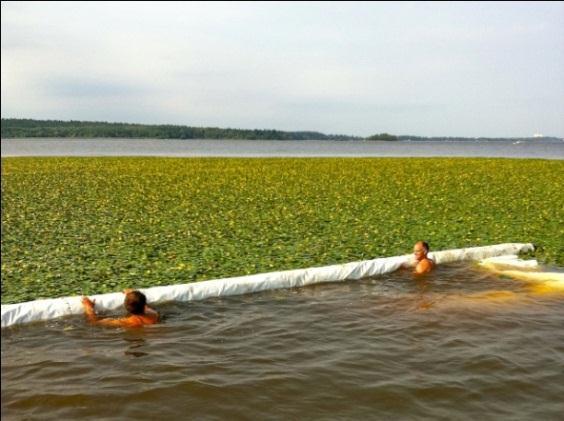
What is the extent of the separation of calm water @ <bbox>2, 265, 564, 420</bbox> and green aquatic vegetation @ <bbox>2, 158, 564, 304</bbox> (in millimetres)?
1623

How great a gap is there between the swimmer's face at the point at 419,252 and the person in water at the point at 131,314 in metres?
5.13

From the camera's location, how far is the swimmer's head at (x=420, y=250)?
10.1 m

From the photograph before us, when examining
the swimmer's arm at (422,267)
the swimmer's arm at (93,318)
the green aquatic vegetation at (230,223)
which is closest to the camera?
the swimmer's arm at (93,318)

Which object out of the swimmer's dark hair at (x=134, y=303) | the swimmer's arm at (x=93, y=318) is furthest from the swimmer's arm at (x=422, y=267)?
the swimmer's arm at (x=93, y=318)

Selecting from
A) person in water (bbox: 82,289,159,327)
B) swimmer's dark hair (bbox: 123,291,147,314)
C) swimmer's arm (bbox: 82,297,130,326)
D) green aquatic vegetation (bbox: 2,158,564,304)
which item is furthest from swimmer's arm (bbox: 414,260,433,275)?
swimmer's arm (bbox: 82,297,130,326)

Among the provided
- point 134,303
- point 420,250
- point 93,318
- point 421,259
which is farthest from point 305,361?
point 421,259

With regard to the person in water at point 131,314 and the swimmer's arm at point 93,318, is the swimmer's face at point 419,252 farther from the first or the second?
the swimmer's arm at point 93,318

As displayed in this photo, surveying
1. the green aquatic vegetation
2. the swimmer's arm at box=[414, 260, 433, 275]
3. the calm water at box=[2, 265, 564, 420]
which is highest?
the green aquatic vegetation

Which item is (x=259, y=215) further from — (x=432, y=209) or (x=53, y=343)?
(x=53, y=343)

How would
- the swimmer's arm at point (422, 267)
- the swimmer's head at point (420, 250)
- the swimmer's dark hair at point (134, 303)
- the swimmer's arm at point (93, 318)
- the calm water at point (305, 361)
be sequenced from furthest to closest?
the swimmer's arm at point (422, 267) → the swimmer's head at point (420, 250) → the swimmer's arm at point (93, 318) → the swimmer's dark hair at point (134, 303) → the calm water at point (305, 361)

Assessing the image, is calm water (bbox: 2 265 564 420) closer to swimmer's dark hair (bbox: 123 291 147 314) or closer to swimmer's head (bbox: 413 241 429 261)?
swimmer's dark hair (bbox: 123 291 147 314)

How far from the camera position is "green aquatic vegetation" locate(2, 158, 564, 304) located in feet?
31.9

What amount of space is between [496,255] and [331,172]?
18.5 metres

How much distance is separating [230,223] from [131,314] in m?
6.62
